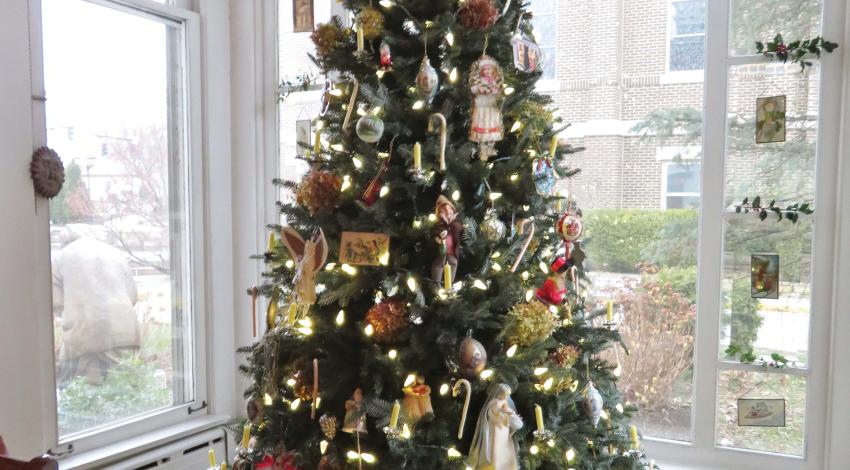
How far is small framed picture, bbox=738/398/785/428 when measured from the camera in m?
2.16

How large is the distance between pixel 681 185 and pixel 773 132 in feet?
1.11

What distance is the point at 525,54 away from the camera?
1.70 meters

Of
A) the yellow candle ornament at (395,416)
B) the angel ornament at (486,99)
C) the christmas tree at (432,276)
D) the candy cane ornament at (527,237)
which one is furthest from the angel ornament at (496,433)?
the angel ornament at (486,99)

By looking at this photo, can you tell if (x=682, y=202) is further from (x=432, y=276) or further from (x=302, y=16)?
(x=302, y=16)

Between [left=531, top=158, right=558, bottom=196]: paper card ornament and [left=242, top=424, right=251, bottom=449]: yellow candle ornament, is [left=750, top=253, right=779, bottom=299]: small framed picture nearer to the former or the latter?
[left=531, top=158, right=558, bottom=196]: paper card ornament

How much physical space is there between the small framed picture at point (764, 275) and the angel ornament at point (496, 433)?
1.13 m

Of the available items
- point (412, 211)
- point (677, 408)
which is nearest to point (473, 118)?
point (412, 211)

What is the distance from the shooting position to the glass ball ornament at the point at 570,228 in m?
1.73

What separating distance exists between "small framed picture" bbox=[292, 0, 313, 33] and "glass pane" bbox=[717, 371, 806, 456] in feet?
7.06

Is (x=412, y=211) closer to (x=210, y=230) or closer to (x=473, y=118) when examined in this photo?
(x=473, y=118)

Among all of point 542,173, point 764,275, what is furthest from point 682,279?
point 542,173

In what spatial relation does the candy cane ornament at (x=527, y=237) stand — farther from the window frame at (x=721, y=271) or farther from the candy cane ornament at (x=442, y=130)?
the window frame at (x=721, y=271)

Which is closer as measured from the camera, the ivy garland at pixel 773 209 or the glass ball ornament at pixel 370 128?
the glass ball ornament at pixel 370 128

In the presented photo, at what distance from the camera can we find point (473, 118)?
1635 millimetres
